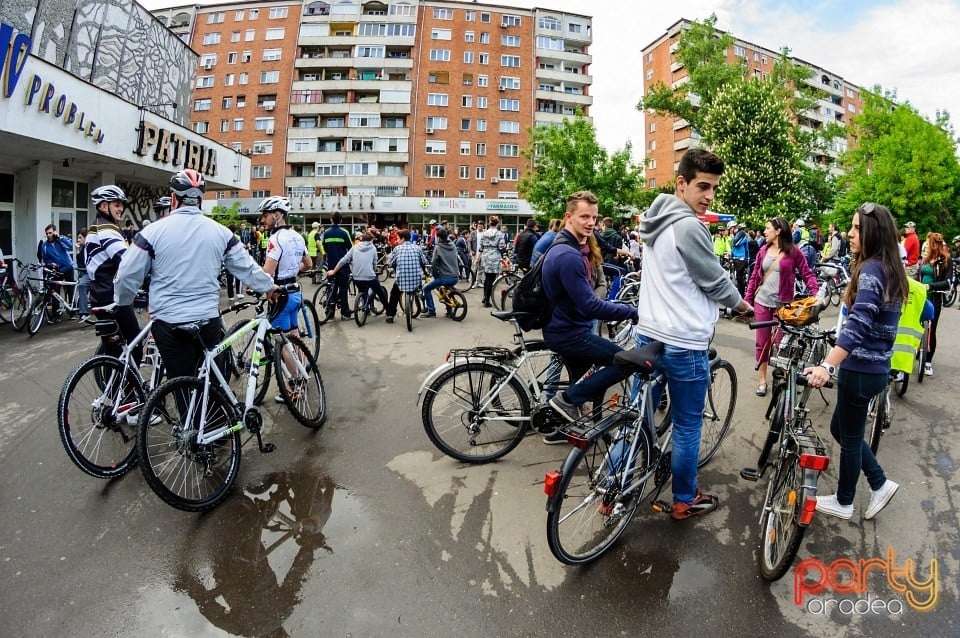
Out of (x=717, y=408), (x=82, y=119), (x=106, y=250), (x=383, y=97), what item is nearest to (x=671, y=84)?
(x=383, y=97)

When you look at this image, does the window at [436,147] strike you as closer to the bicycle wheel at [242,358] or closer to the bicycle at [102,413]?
the bicycle wheel at [242,358]

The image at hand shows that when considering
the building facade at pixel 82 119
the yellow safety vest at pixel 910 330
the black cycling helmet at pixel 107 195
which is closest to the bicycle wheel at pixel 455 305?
the black cycling helmet at pixel 107 195

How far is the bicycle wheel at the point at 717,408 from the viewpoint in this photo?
13.7ft

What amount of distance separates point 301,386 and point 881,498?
14.3 feet

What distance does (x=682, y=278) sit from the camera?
2955 mm

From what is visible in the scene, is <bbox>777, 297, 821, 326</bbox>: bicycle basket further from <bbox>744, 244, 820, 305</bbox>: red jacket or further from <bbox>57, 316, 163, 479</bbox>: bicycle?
<bbox>57, 316, 163, 479</bbox>: bicycle

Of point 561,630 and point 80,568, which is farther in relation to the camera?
point 80,568

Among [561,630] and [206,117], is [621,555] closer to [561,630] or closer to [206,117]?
[561,630]

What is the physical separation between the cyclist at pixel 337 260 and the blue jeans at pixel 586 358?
7197 millimetres

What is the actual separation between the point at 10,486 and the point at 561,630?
3.99m

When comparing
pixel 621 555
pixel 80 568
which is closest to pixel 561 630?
pixel 621 555

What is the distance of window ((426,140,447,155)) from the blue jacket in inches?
2079

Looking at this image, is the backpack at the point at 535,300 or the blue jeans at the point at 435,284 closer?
the backpack at the point at 535,300

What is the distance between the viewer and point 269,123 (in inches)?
2133
